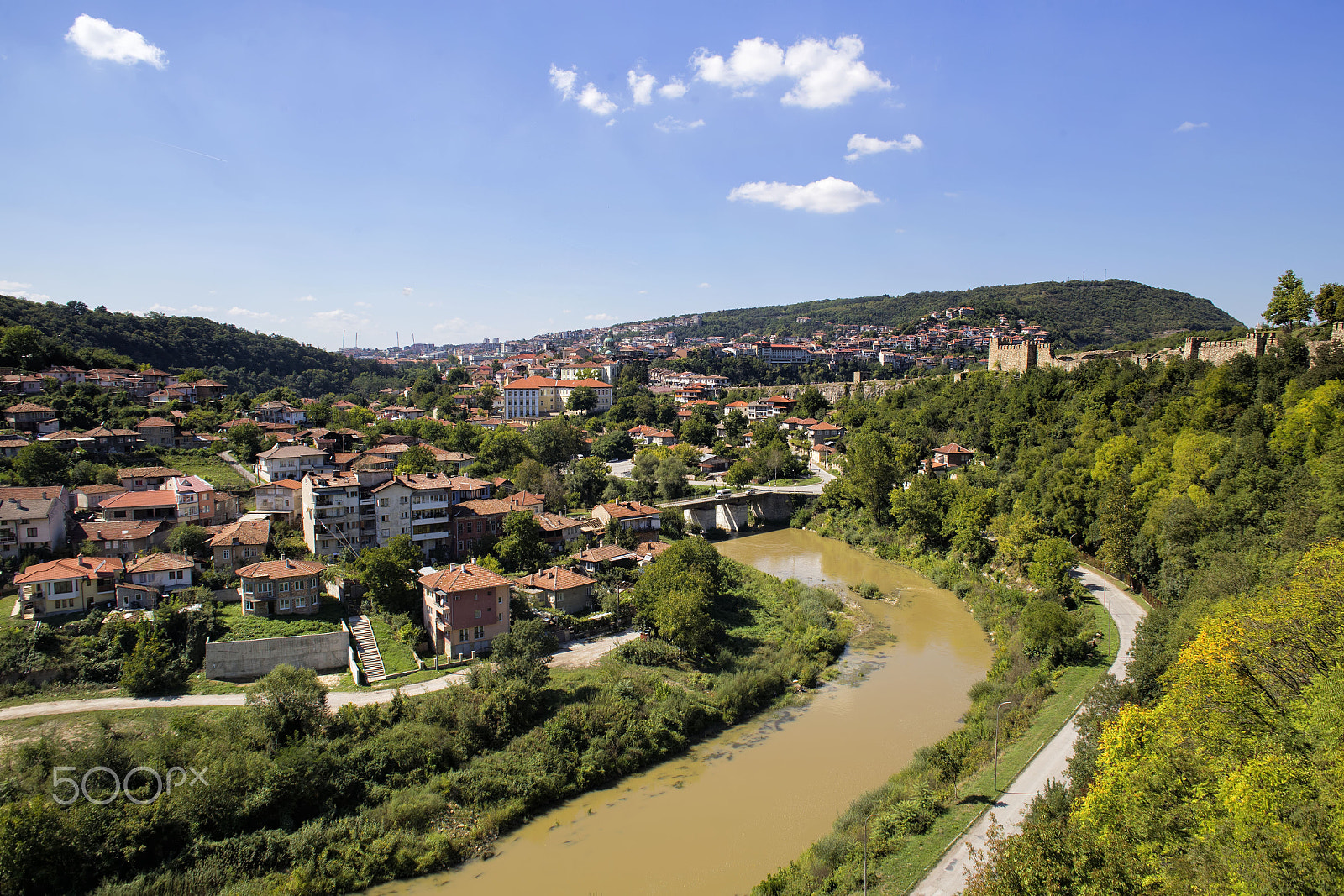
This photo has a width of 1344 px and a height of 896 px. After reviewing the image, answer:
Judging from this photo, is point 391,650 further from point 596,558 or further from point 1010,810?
point 1010,810

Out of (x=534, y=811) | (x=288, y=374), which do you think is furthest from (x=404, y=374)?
(x=534, y=811)

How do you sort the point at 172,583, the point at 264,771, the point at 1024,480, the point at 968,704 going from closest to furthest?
the point at 264,771 → the point at 968,704 → the point at 172,583 → the point at 1024,480

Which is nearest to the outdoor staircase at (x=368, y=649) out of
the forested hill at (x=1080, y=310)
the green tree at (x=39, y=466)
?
the green tree at (x=39, y=466)

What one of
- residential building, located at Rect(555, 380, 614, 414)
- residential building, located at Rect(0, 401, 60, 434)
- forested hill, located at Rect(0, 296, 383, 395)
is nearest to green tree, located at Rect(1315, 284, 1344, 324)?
residential building, located at Rect(555, 380, 614, 414)

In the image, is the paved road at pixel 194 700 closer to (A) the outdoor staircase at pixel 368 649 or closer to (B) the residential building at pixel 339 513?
(A) the outdoor staircase at pixel 368 649

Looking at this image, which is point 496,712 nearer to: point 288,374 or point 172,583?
point 172,583

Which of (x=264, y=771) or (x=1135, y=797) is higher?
(x=1135, y=797)

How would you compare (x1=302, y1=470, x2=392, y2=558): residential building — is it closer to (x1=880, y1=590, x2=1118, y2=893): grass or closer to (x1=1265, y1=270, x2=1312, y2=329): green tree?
(x1=880, y1=590, x2=1118, y2=893): grass
